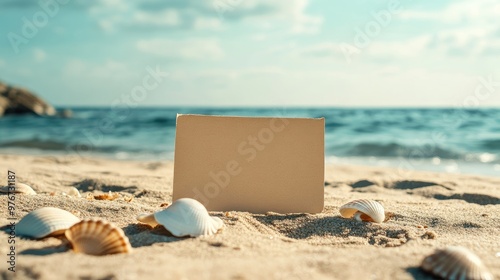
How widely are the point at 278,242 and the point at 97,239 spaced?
0.86 meters

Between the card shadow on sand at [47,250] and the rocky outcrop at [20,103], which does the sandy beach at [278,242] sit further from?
the rocky outcrop at [20,103]

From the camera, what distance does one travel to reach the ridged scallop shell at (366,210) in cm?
269

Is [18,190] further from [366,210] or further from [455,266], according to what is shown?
[455,266]

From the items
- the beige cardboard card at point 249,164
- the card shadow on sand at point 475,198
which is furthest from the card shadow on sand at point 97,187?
the card shadow on sand at point 475,198

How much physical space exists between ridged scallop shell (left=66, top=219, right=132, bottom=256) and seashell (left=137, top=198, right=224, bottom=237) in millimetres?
287

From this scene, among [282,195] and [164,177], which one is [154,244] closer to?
[282,195]

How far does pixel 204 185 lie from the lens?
291 centimetres

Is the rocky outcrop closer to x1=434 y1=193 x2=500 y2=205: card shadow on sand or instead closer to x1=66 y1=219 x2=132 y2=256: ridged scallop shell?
x1=434 y1=193 x2=500 y2=205: card shadow on sand

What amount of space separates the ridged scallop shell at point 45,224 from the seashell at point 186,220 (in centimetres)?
43

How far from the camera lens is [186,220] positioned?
7.46 feet

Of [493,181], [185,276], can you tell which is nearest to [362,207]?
[185,276]

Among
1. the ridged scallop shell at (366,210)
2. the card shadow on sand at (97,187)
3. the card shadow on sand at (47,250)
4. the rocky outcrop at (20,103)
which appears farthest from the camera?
the rocky outcrop at (20,103)

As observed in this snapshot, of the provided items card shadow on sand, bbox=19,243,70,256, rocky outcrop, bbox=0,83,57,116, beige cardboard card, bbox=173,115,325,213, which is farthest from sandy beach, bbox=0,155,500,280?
rocky outcrop, bbox=0,83,57,116

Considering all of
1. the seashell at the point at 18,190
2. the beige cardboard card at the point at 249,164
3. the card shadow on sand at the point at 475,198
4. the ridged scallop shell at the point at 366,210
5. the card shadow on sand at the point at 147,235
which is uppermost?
the beige cardboard card at the point at 249,164
